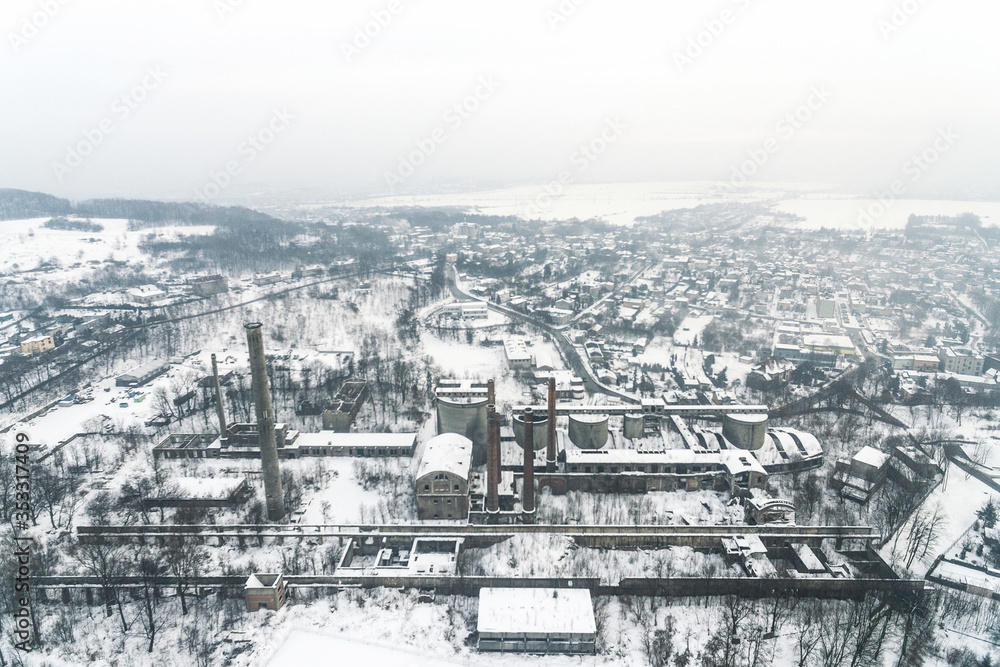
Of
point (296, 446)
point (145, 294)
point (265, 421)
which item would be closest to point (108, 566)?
point (265, 421)

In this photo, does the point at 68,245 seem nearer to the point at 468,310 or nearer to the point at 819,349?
the point at 468,310

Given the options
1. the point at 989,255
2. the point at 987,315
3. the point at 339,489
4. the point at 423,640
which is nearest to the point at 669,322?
the point at 987,315

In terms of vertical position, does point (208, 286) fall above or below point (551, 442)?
A: above

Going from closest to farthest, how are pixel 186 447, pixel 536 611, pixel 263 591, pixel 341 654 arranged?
pixel 341 654 < pixel 536 611 < pixel 263 591 < pixel 186 447

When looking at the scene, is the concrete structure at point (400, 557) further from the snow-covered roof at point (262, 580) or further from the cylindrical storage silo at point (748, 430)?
the cylindrical storage silo at point (748, 430)

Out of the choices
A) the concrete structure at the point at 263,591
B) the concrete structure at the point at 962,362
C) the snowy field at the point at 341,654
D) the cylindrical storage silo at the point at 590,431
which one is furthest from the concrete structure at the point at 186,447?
the concrete structure at the point at 962,362

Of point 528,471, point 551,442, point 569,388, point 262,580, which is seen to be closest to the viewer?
point 262,580

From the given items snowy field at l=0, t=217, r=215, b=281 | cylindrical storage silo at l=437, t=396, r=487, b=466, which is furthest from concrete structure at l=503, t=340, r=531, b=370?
snowy field at l=0, t=217, r=215, b=281
